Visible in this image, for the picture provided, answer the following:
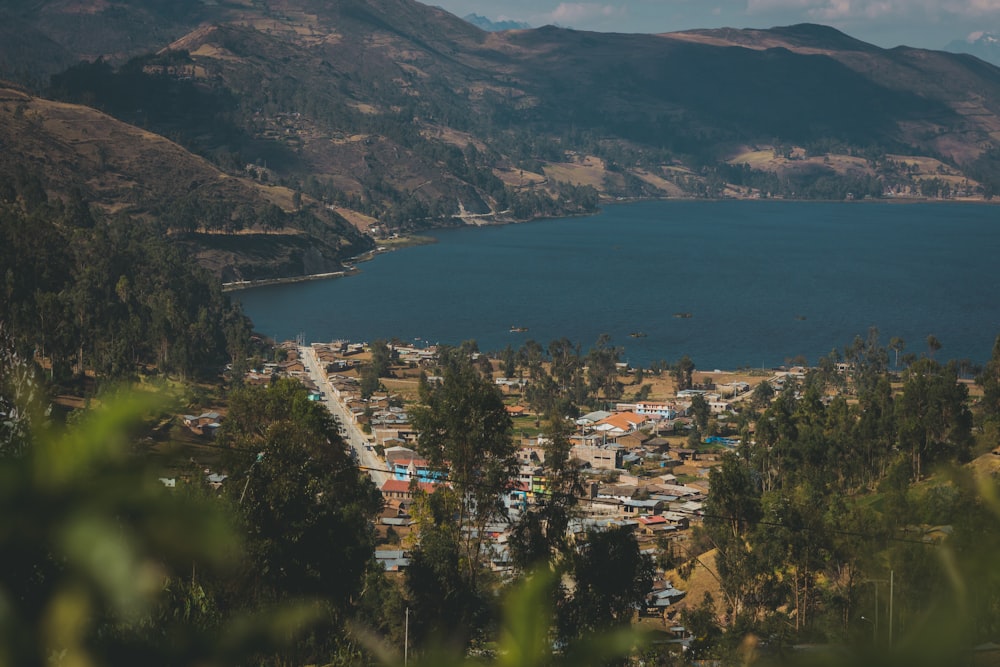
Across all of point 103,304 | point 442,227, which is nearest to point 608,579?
point 103,304

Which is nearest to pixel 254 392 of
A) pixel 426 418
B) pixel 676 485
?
pixel 426 418

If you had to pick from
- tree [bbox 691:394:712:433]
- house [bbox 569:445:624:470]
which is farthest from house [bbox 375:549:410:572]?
tree [bbox 691:394:712:433]

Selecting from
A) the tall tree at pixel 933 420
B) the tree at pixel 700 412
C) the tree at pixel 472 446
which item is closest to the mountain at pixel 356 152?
the tree at pixel 700 412

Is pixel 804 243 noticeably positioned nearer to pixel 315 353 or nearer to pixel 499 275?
pixel 499 275

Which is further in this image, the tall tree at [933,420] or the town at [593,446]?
the tall tree at [933,420]

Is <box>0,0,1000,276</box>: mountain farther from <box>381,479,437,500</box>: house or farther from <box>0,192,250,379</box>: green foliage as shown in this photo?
<box>381,479,437,500</box>: house

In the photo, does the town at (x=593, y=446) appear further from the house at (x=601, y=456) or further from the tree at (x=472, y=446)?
the tree at (x=472, y=446)
